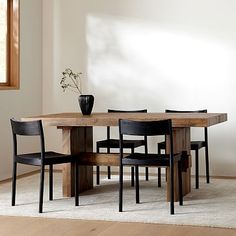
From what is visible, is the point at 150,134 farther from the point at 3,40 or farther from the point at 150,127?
the point at 3,40

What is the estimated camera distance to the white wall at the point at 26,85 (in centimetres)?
673

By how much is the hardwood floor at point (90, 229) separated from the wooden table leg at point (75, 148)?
100cm

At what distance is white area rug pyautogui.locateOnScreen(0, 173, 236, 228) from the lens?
4.69 metres

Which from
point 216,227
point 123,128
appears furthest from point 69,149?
point 216,227

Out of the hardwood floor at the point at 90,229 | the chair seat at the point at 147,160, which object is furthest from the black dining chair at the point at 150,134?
the hardwood floor at the point at 90,229

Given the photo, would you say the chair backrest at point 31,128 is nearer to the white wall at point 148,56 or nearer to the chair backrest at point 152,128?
the chair backrest at point 152,128

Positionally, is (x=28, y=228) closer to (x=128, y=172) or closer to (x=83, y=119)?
(x=83, y=119)

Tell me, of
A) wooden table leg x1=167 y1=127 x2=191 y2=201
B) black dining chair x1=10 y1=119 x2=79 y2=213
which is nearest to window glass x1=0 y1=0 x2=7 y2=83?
black dining chair x1=10 y1=119 x2=79 y2=213

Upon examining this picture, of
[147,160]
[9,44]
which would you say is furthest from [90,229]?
[9,44]

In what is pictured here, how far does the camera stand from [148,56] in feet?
23.2

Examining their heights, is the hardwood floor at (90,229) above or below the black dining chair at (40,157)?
below

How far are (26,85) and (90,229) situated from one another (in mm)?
3160

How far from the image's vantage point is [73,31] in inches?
290

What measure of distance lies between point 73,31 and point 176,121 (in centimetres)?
267
